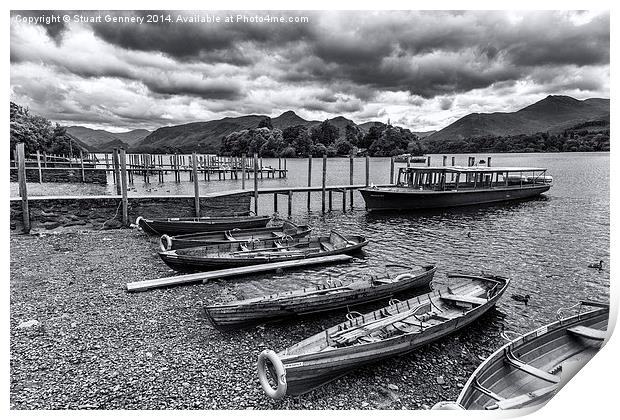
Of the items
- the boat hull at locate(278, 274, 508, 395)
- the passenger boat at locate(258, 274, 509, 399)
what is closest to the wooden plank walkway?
the passenger boat at locate(258, 274, 509, 399)

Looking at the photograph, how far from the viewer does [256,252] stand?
1434cm

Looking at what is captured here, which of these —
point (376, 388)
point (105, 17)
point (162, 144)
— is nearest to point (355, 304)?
point (376, 388)

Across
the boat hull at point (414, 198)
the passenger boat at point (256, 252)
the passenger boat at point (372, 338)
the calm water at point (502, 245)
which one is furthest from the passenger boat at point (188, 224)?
the boat hull at point (414, 198)

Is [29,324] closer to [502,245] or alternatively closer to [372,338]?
[372,338]

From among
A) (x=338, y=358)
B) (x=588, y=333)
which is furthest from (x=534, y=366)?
(x=338, y=358)

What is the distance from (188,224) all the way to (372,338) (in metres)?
12.0

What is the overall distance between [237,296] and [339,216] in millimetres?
16880

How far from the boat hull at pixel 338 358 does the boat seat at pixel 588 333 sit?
8.69 ft

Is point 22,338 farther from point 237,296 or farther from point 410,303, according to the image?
point 410,303

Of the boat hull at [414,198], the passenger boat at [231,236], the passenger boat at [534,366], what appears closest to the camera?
the passenger boat at [534,366]

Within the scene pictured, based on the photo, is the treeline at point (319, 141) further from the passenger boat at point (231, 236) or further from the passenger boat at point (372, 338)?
the passenger boat at point (372, 338)

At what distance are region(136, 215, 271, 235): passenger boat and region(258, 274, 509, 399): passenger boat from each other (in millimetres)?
10921

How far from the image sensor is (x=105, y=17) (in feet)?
27.0

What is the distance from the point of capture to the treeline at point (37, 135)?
4347 centimetres
